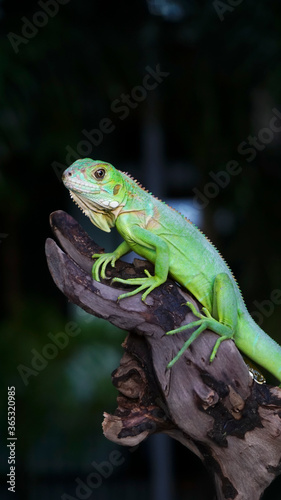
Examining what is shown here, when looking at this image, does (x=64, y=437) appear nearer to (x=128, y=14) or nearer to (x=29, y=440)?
(x=29, y=440)

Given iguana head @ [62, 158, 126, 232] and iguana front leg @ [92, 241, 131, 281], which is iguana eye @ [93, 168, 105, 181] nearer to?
iguana head @ [62, 158, 126, 232]

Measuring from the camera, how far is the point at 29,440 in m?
3.64

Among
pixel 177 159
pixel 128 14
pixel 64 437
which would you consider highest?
pixel 128 14

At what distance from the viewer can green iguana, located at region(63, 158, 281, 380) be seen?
2078 millimetres

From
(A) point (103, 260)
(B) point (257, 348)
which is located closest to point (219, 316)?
(B) point (257, 348)

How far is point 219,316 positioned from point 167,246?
27 cm

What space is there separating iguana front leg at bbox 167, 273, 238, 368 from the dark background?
1526mm

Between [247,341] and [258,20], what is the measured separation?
1883mm

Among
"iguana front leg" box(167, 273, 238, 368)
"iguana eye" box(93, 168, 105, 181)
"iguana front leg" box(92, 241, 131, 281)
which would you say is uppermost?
"iguana eye" box(93, 168, 105, 181)

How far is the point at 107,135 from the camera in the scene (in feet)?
13.5

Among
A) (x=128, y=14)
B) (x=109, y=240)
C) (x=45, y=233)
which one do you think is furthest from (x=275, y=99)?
(x=45, y=233)

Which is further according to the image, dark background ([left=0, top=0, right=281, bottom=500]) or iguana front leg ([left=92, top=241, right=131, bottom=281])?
dark background ([left=0, top=0, right=281, bottom=500])

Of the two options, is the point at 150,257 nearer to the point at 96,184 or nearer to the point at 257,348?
the point at 96,184

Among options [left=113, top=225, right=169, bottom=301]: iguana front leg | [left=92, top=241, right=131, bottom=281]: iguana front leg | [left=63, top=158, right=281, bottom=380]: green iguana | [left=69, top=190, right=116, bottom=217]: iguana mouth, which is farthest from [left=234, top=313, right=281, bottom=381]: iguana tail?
[left=69, top=190, right=116, bottom=217]: iguana mouth
